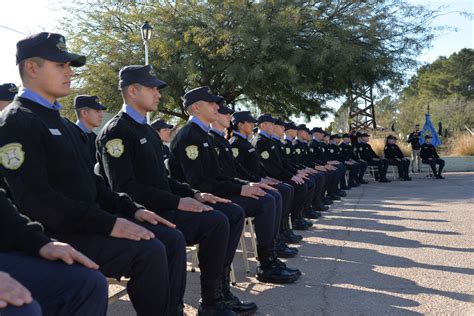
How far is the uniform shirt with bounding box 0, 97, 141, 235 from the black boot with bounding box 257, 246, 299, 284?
2414mm

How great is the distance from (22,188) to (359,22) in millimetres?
17113

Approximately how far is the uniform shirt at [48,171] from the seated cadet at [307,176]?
15.7 feet

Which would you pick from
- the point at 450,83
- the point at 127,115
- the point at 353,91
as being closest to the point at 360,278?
the point at 127,115

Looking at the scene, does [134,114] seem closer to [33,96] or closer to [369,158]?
[33,96]

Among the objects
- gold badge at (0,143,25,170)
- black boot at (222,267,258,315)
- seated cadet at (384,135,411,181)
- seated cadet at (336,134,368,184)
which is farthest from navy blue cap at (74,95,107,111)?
seated cadet at (384,135,411,181)

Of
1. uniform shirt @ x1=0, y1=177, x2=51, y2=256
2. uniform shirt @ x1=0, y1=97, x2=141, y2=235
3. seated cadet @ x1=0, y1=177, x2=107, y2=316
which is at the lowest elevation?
seated cadet @ x1=0, y1=177, x2=107, y2=316

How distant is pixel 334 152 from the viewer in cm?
1446

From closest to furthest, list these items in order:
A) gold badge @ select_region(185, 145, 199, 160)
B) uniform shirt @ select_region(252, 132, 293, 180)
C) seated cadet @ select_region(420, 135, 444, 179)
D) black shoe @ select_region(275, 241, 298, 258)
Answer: gold badge @ select_region(185, 145, 199, 160), black shoe @ select_region(275, 241, 298, 258), uniform shirt @ select_region(252, 132, 293, 180), seated cadet @ select_region(420, 135, 444, 179)

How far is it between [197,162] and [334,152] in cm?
1066

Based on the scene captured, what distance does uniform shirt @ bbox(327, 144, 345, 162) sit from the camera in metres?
14.1

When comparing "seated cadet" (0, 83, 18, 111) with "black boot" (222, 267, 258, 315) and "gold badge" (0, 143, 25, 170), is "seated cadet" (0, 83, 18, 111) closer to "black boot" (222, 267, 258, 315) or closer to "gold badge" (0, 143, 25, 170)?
"gold badge" (0, 143, 25, 170)

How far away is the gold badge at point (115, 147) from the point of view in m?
3.41

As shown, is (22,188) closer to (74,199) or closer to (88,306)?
(74,199)

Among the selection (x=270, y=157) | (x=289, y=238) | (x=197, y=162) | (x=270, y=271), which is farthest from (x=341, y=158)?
(x=197, y=162)
